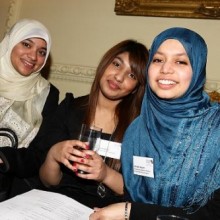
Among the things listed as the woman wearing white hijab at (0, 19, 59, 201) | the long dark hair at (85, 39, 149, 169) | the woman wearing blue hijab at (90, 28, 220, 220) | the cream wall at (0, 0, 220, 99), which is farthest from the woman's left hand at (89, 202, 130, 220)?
the cream wall at (0, 0, 220, 99)

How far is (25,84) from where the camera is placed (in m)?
2.24

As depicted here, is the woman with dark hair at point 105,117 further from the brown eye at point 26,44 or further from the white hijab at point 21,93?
the brown eye at point 26,44

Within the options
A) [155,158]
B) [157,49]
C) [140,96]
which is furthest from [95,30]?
[155,158]

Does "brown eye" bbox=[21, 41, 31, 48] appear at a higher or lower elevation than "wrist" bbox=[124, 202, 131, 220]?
higher

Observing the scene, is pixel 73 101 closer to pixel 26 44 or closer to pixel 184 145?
pixel 26 44

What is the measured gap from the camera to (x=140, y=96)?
6.20ft

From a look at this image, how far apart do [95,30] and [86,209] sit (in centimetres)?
192

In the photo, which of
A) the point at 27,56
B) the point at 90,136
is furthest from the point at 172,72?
the point at 27,56

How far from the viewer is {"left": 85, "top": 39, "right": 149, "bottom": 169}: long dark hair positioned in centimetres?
179

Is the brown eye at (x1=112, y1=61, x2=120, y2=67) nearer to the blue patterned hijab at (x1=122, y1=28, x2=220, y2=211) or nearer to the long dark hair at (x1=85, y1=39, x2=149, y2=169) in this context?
the long dark hair at (x1=85, y1=39, x2=149, y2=169)

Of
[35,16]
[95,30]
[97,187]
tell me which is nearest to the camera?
[97,187]

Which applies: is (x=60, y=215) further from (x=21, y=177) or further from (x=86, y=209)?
(x=21, y=177)

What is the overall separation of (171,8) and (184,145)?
4.67ft

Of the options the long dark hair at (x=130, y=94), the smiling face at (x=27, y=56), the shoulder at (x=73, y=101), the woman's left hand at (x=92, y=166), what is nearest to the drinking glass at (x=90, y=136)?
the woman's left hand at (x=92, y=166)
